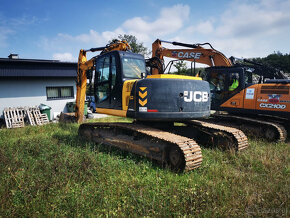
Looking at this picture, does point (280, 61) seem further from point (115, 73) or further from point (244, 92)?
point (115, 73)

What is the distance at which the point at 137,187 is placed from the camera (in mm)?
3668

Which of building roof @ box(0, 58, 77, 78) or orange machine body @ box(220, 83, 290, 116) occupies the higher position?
building roof @ box(0, 58, 77, 78)

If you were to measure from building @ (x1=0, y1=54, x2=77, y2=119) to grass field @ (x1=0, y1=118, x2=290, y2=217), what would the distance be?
845 cm

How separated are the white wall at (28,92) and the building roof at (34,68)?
49 cm

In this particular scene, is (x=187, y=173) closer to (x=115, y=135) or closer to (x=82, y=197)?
(x=82, y=197)

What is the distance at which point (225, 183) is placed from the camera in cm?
380

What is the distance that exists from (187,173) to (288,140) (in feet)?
16.5

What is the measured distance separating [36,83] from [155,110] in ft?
35.7

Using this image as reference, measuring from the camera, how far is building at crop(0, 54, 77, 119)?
474 inches

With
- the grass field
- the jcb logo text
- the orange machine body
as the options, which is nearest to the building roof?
the grass field

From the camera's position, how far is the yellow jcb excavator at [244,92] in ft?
22.9

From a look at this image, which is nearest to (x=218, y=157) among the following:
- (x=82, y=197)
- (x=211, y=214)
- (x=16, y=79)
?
(x=211, y=214)

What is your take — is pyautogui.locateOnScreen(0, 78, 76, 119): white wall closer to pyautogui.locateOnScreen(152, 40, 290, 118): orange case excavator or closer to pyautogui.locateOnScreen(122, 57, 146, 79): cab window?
pyautogui.locateOnScreen(152, 40, 290, 118): orange case excavator

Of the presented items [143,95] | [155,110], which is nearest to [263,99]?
[155,110]
